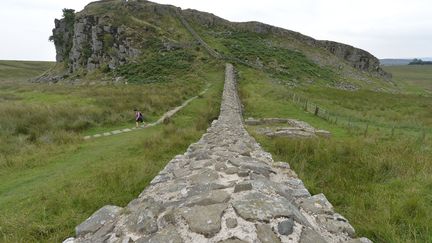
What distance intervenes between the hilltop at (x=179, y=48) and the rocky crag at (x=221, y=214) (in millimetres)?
39185

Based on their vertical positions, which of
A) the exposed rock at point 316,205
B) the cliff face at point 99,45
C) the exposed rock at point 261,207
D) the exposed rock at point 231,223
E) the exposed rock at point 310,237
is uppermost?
the cliff face at point 99,45

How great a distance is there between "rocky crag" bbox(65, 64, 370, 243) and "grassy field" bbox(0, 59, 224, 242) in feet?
5.04

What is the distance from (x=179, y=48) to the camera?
54969mm

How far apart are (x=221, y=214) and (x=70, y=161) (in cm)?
883

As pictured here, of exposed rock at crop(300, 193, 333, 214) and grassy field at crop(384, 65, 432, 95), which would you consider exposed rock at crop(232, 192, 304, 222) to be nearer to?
exposed rock at crop(300, 193, 333, 214)

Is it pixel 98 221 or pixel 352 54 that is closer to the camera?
pixel 98 221

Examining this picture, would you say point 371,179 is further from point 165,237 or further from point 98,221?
point 98,221

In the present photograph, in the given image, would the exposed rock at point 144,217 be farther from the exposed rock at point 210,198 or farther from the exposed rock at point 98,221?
the exposed rock at point 210,198

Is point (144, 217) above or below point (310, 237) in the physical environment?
below

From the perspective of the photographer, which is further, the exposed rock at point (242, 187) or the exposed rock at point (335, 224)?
the exposed rock at point (242, 187)

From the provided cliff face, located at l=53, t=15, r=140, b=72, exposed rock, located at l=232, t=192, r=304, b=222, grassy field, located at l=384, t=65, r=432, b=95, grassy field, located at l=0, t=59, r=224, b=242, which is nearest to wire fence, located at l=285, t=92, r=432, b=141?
grassy field, located at l=0, t=59, r=224, b=242

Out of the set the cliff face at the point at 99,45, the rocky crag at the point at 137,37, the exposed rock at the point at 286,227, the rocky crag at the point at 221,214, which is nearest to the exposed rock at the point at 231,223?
the rocky crag at the point at 221,214

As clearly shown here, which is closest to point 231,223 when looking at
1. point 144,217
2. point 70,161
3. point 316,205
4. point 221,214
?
point 221,214

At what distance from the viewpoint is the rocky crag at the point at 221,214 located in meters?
3.78
